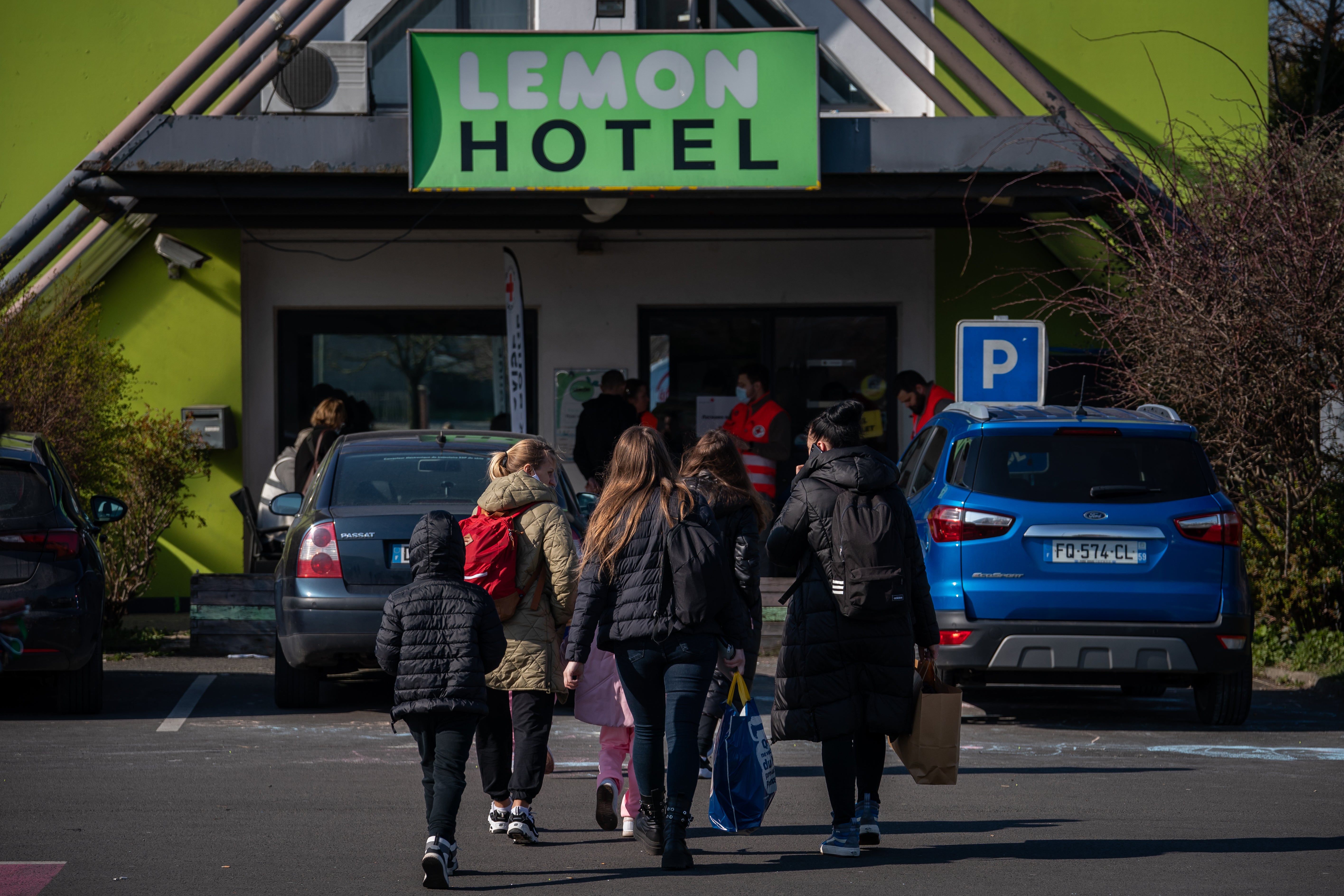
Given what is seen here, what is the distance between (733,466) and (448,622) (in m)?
1.87

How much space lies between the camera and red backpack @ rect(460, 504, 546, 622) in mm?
5844

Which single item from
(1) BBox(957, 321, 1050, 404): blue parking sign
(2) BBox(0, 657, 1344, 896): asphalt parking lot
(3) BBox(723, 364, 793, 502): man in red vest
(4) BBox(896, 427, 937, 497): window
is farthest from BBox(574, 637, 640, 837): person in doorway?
(3) BBox(723, 364, 793, 502): man in red vest

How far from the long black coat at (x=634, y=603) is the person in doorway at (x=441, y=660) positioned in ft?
1.09

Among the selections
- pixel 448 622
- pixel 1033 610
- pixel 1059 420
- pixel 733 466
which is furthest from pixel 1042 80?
pixel 448 622

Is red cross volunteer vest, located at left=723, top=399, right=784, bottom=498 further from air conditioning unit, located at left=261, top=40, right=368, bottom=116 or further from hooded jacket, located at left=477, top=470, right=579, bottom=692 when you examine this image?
Answer: hooded jacket, located at left=477, top=470, right=579, bottom=692

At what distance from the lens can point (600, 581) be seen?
560 centimetres

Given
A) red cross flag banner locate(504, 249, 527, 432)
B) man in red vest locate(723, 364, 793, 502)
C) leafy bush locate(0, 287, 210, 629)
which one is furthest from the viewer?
man in red vest locate(723, 364, 793, 502)

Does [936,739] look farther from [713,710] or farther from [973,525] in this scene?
[973,525]

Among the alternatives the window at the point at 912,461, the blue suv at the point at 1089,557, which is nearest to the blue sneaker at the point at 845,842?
the blue suv at the point at 1089,557

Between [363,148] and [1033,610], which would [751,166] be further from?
[1033,610]

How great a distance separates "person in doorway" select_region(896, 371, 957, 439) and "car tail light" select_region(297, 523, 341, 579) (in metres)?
5.64

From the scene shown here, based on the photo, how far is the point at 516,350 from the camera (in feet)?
41.8

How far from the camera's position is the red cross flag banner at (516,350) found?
1264 centimetres

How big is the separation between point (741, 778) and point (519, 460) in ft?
5.15
